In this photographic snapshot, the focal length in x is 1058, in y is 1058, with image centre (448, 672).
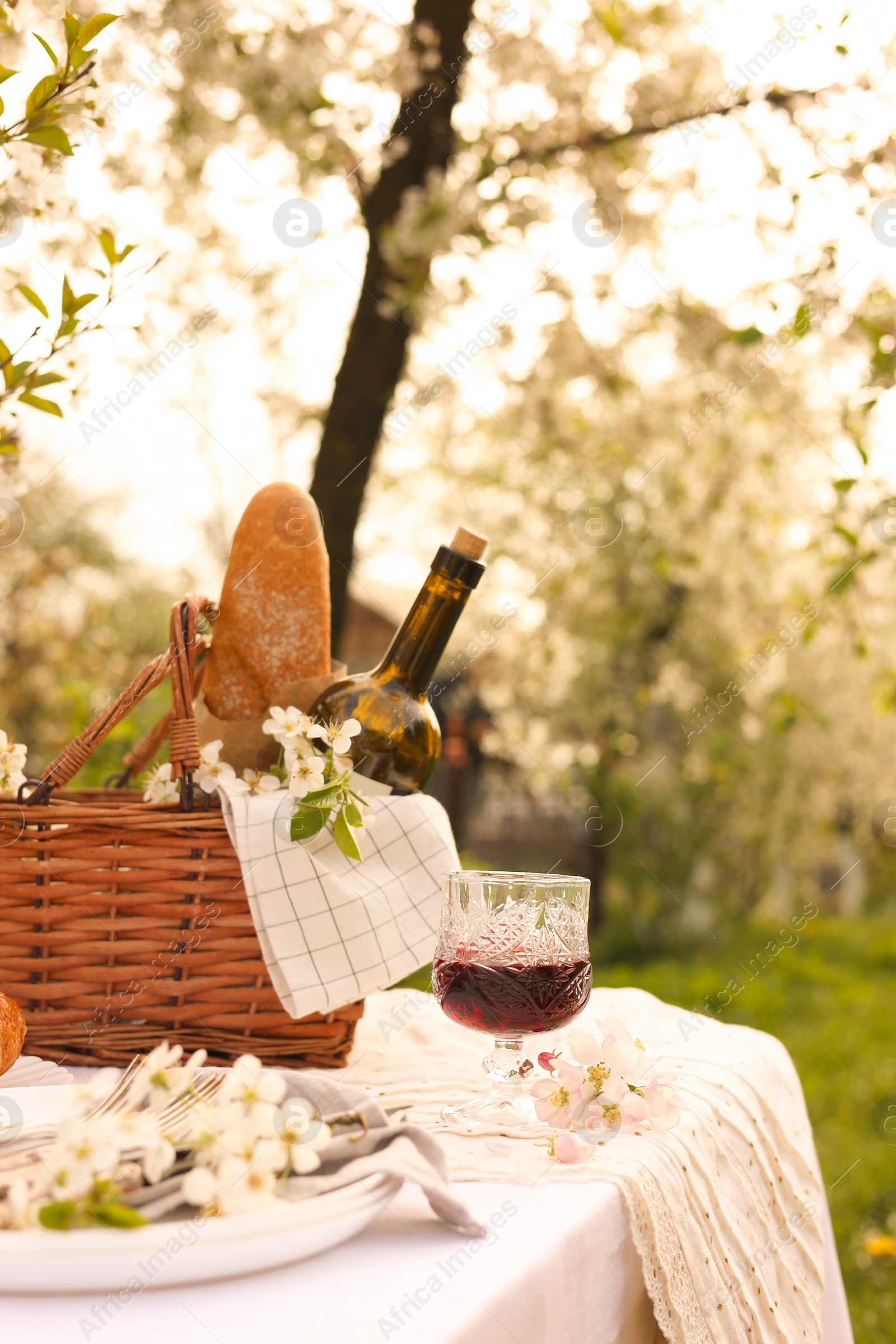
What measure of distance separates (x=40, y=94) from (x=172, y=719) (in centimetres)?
61

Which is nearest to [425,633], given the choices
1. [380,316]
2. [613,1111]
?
[613,1111]

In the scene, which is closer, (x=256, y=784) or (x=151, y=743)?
(x=256, y=784)

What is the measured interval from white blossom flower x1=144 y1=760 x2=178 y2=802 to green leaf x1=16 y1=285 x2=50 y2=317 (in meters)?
0.49

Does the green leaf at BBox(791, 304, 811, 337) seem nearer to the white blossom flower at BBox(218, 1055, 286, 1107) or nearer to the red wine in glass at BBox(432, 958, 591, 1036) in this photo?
the red wine in glass at BBox(432, 958, 591, 1036)

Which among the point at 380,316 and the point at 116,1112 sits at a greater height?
the point at 380,316

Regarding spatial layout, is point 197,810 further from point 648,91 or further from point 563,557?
point 563,557

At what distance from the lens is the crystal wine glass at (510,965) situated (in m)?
0.94

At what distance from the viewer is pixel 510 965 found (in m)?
0.94

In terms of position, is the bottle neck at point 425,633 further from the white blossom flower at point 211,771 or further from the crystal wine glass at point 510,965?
the crystal wine glass at point 510,965

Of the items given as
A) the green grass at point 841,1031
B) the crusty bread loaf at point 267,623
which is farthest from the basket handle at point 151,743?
the green grass at point 841,1031

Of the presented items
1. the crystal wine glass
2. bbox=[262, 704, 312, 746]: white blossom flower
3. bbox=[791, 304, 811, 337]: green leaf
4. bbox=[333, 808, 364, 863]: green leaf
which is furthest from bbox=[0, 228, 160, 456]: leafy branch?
bbox=[791, 304, 811, 337]: green leaf

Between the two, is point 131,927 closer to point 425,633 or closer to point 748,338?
point 425,633

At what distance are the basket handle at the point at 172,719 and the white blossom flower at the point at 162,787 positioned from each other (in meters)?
0.07

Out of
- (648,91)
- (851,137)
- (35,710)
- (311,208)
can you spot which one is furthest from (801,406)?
(35,710)
